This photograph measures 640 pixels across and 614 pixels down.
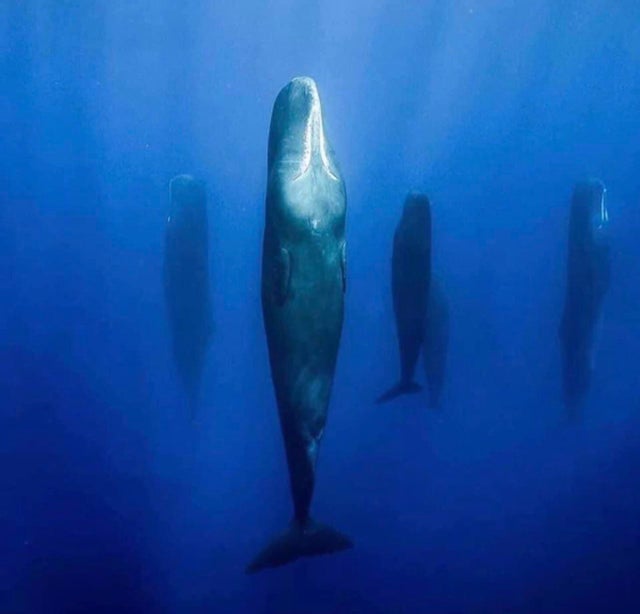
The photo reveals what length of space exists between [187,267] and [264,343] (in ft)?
15.9

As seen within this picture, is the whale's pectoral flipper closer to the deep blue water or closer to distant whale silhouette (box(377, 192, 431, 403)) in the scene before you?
distant whale silhouette (box(377, 192, 431, 403))

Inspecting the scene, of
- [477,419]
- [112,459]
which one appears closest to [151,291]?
Result: [112,459]

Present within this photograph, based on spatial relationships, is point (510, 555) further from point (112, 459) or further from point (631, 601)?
point (112, 459)

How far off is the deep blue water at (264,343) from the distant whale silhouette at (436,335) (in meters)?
3.25

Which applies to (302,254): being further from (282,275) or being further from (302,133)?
(302,133)

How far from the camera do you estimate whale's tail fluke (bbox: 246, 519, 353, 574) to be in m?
5.23

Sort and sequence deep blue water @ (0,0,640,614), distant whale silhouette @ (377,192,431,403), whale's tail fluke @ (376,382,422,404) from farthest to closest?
1. deep blue water @ (0,0,640,614)
2. whale's tail fluke @ (376,382,422,404)
3. distant whale silhouette @ (377,192,431,403)

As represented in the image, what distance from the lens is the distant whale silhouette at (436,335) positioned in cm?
812

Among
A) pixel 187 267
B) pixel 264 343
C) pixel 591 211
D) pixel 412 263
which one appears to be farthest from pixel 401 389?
pixel 264 343

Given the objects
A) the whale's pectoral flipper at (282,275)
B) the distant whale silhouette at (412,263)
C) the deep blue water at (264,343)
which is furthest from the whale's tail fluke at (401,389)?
the deep blue water at (264,343)

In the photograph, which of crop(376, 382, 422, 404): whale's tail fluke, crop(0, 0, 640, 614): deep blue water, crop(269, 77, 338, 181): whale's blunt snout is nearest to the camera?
crop(269, 77, 338, 181): whale's blunt snout

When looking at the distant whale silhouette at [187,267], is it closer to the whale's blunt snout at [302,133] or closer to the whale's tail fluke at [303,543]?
the whale's tail fluke at [303,543]

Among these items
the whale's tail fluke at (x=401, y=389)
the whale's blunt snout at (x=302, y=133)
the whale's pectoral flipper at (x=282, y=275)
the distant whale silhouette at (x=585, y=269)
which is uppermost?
the distant whale silhouette at (x=585, y=269)

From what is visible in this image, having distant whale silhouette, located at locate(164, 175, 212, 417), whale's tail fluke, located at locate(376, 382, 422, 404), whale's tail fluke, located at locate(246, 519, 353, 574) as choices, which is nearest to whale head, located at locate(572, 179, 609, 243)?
whale's tail fluke, located at locate(376, 382, 422, 404)
